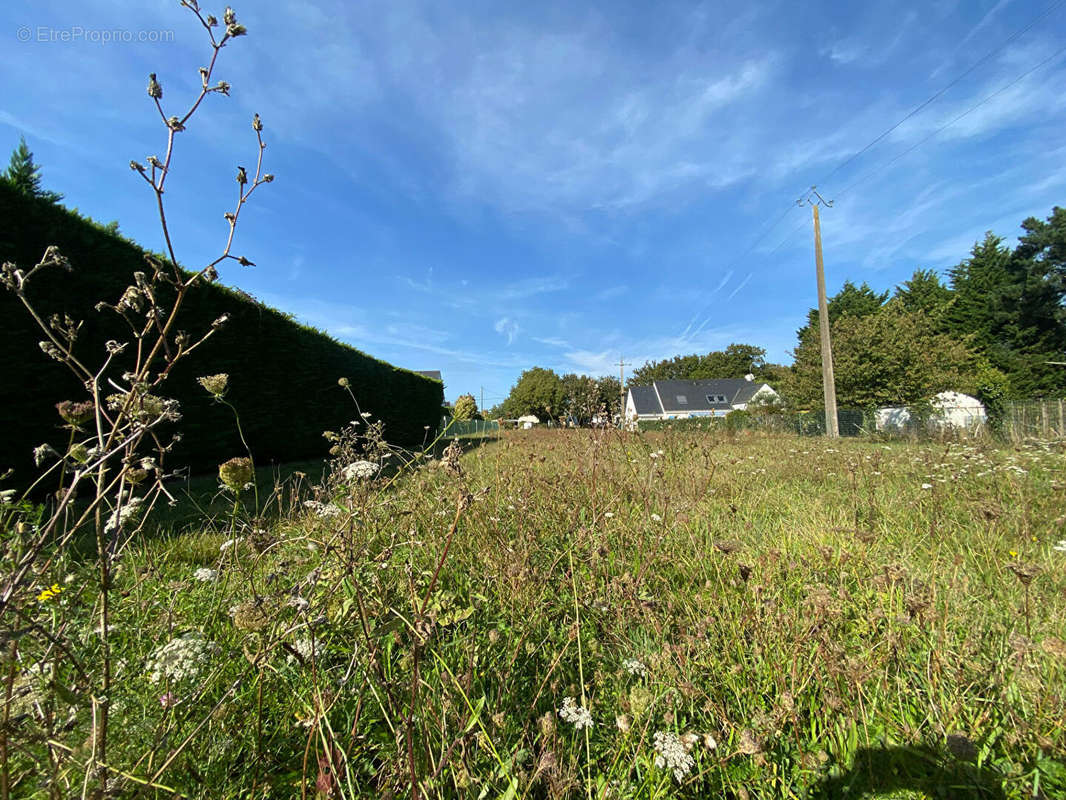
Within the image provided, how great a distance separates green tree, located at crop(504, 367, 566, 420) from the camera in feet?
139

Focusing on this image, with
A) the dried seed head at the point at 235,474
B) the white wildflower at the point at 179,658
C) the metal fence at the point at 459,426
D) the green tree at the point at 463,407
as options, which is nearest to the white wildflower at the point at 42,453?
the dried seed head at the point at 235,474

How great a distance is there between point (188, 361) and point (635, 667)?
6272mm

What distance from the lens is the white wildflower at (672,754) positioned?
991 mm

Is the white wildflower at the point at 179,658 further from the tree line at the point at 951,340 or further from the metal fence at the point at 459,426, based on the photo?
the tree line at the point at 951,340

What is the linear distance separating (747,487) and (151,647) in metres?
4.20

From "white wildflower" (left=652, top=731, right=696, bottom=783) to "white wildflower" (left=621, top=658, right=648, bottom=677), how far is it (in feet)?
0.95

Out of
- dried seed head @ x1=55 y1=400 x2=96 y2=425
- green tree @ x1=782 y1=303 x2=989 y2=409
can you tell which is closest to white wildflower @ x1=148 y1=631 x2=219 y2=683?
dried seed head @ x1=55 y1=400 x2=96 y2=425

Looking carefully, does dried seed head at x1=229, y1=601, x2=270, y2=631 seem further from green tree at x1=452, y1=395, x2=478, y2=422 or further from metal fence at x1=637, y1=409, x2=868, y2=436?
metal fence at x1=637, y1=409, x2=868, y2=436

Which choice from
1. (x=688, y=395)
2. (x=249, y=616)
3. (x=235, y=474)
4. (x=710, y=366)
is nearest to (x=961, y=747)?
(x=249, y=616)

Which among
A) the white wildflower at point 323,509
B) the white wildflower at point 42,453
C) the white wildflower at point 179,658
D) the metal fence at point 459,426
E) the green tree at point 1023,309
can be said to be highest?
the green tree at point 1023,309

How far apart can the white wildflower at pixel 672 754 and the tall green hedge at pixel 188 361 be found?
146cm

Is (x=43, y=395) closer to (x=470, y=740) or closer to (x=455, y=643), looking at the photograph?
(x=455, y=643)

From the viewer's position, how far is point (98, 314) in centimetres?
461

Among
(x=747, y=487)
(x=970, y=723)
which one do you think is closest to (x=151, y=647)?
(x=970, y=723)
